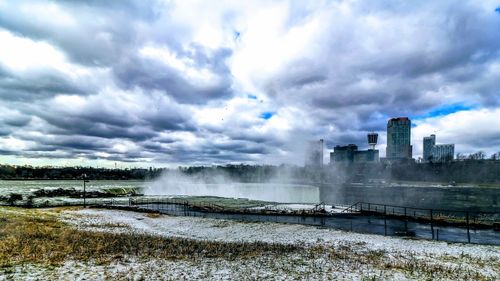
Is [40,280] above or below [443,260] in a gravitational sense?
above

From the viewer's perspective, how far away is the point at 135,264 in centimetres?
1548

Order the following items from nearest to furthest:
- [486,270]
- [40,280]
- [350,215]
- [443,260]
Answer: [40,280]
[486,270]
[443,260]
[350,215]

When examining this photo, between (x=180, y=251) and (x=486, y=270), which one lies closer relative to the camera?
(x=486, y=270)

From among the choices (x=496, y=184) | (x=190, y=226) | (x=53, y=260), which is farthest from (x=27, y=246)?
(x=496, y=184)

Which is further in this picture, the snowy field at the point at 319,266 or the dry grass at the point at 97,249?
the dry grass at the point at 97,249

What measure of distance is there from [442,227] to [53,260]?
44.4 meters

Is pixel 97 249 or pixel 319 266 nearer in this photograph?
pixel 319 266

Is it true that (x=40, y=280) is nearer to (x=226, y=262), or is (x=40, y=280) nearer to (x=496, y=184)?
(x=226, y=262)

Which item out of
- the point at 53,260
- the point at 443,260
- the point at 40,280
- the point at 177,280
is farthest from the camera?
the point at 443,260

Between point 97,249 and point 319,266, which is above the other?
point 97,249

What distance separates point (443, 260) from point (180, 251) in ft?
57.9

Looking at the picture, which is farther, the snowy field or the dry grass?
the dry grass

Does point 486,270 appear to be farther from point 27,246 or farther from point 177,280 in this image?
point 27,246

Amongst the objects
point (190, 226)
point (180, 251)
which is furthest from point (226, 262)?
point (190, 226)
